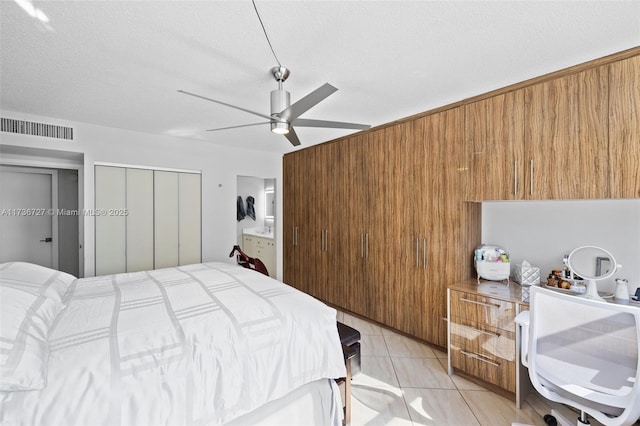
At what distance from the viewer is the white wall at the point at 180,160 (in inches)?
124

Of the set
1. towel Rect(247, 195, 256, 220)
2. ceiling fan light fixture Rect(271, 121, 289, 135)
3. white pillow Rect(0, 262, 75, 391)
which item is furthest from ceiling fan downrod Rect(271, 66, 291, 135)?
towel Rect(247, 195, 256, 220)

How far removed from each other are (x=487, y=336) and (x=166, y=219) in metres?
3.95

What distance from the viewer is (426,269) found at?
9.32ft

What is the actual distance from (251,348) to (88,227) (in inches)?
121

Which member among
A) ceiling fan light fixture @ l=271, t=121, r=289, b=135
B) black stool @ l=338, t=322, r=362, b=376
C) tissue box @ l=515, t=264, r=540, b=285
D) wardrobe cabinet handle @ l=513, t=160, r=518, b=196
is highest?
ceiling fan light fixture @ l=271, t=121, r=289, b=135

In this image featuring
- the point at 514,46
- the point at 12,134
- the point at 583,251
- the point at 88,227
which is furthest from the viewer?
the point at 88,227

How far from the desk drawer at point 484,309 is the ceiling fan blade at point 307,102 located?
6.41 feet

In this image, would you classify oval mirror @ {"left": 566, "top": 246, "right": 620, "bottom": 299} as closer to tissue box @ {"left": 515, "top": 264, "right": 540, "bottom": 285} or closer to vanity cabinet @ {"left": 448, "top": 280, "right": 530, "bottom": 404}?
tissue box @ {"left": 515, "top": 264, "right": 540, "bottom": 285}

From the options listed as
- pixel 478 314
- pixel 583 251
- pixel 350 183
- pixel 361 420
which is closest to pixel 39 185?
pixel 350 183

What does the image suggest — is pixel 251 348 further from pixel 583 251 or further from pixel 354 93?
pixel 583 251

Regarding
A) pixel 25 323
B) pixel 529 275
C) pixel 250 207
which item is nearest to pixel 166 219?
pixel 250 207

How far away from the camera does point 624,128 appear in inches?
69.3

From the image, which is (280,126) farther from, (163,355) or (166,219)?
(166,219)

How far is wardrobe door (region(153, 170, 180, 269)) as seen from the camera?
3.78 metres
